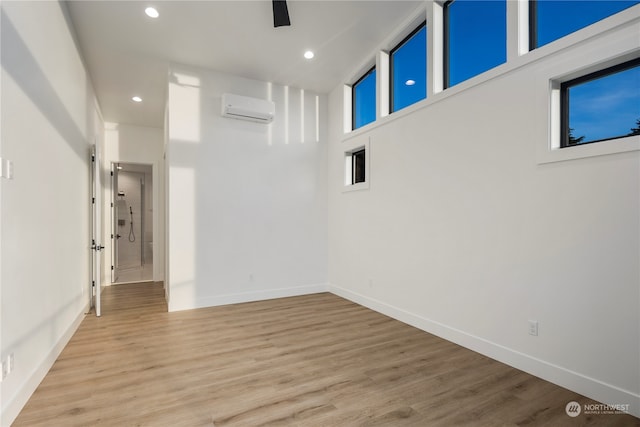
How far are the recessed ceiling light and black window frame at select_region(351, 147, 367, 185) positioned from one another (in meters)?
2.99

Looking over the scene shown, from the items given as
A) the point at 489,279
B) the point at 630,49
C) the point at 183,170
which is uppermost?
the point at 630,49

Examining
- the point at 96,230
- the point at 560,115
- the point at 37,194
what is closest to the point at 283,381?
the point at 37,194

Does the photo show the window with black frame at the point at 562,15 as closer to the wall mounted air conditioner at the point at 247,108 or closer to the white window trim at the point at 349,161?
the white window trim at the point at 349,161

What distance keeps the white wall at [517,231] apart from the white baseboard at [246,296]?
4.67ft

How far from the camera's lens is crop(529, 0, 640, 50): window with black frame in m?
2.17

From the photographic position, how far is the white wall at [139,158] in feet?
20.1

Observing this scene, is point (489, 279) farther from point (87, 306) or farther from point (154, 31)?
point (87, 306)

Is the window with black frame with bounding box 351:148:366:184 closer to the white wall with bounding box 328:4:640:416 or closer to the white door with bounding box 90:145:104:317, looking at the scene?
the white wall with bounding box 328:4:640:416

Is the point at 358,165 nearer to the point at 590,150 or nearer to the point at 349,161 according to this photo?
the point at 349,161

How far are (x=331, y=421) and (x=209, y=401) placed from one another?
2.75 ft

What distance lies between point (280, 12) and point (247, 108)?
5.49 feet

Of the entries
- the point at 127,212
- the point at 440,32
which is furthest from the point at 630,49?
the point at 127,212

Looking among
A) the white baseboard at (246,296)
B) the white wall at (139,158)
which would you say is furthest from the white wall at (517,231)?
the white wall at (139,158)

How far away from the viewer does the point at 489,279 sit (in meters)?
2.81
